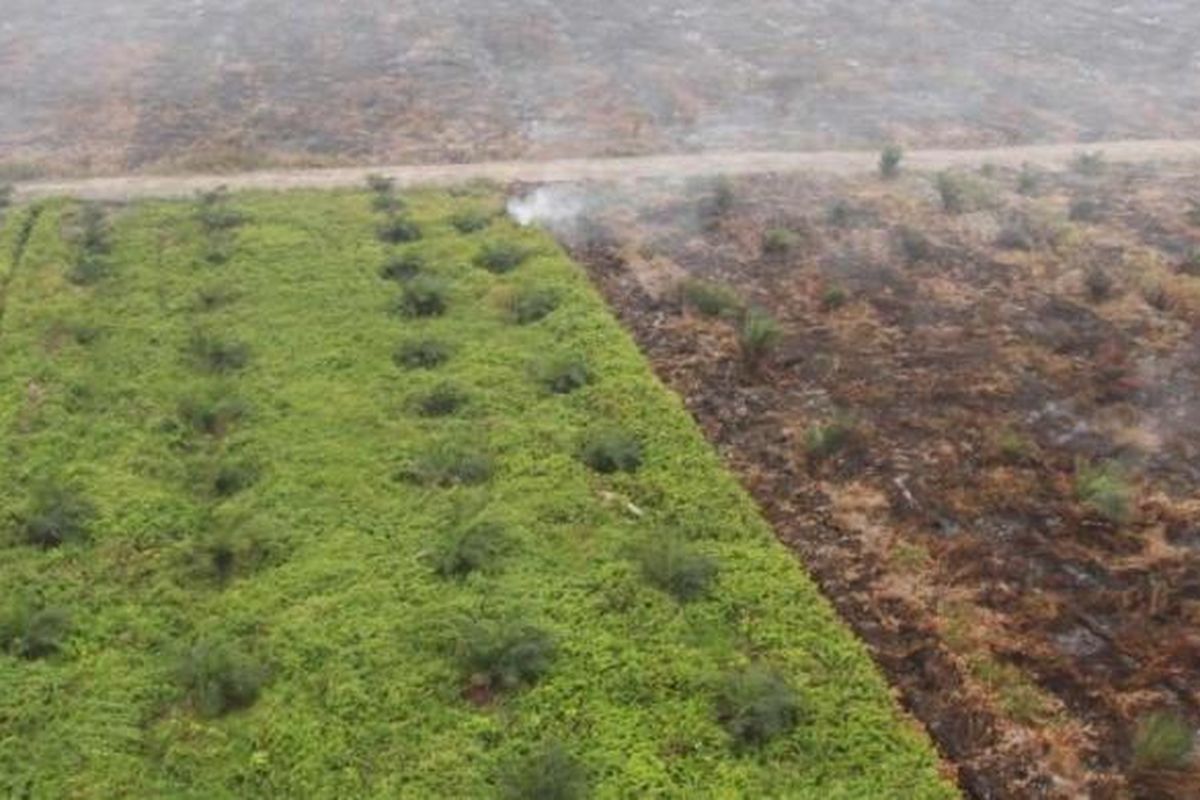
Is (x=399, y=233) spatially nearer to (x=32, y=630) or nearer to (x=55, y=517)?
(x=55, y=517)

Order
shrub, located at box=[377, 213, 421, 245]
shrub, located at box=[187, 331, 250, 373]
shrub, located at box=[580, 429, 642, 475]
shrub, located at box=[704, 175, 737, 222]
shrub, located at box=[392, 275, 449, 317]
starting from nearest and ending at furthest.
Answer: shrub, located at box=[580, 429, 642, 475]
shrub, located at box=[187, 331, 250, 373]
shrub, located at box=[392, 275, 449, 317]
shrub, located at box=[377, 213, 421, 245]
shrub, located at box=[704, 175, 737, 222]

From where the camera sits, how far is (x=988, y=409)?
21.1 metres

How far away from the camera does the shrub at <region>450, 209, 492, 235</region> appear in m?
27.3

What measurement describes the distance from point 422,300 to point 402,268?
204cm

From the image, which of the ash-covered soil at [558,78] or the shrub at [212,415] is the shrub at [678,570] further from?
the ash-covered soil at [558,78]

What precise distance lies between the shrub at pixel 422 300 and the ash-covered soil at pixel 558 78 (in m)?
9.85

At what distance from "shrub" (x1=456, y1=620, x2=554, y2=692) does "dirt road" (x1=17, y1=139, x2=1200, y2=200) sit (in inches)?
686

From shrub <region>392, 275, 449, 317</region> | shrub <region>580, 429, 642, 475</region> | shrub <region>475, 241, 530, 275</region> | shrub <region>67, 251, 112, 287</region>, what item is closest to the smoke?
shrub <region>475, 241, 530, 275</region>

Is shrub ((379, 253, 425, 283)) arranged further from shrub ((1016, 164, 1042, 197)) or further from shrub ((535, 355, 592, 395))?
shrub ((1016, 164, 1042, 197))

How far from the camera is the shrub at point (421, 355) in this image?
21609 mm

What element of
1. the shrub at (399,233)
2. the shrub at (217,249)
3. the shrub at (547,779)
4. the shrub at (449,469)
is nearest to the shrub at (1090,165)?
the shrub at (399,233)

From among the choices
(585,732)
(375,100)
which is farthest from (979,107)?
(585,732)

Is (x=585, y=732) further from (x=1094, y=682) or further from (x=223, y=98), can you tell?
(x=223, y=98)

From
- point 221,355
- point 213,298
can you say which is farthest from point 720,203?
point 221,355
